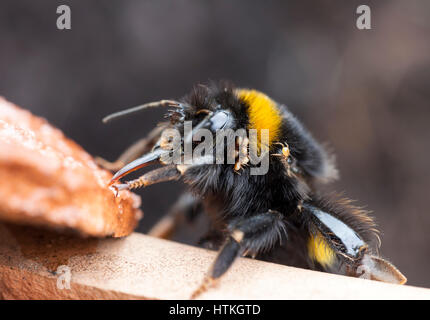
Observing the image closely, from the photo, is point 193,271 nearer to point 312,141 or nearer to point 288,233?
point 288,233

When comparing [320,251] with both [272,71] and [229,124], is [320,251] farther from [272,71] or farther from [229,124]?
[272,71]

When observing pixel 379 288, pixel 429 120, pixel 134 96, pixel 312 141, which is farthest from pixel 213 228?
pixel 429 120

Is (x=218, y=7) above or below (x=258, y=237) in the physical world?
above

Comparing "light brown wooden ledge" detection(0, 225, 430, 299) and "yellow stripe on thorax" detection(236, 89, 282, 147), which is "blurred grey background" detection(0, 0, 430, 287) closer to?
"yellow stripe on thorax" detection(236, 89, 282, 147)

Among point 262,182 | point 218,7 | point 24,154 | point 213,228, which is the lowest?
point 213,228

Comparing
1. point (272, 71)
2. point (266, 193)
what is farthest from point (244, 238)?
point (272, 71)

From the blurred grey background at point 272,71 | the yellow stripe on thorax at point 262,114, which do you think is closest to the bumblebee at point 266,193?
the yellow stripe on thorax at point 262,114
